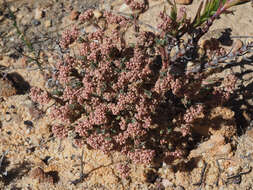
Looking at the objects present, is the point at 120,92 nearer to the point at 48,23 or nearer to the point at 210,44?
the point at 210,44

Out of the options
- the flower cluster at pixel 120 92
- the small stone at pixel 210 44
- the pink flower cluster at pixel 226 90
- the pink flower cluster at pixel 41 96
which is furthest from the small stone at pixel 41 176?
the small stone at pixel 210 44

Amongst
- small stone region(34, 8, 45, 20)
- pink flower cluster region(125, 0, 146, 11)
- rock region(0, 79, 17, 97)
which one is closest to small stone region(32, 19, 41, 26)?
small stone region(34, 8, 45, 20)

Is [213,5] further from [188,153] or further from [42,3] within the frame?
[42,3]

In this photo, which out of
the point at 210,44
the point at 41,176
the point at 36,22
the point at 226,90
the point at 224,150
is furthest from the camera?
the point at 36,22

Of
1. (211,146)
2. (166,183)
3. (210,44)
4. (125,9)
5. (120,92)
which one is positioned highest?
(125,9)

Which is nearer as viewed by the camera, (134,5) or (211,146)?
(134,5)

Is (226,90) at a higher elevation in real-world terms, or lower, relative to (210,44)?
lower

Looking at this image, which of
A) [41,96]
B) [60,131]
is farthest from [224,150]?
[41,96]

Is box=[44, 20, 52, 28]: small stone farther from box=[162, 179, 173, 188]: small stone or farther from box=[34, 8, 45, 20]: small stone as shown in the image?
box=[162, 179, 173, 188]: small stone

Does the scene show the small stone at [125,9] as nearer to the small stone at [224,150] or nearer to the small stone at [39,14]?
the small stone at [39,14]

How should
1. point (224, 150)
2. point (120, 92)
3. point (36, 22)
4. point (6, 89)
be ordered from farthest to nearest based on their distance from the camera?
point (36, 22) < point (6, 89) < point (224, 150) < point (120, 92)
